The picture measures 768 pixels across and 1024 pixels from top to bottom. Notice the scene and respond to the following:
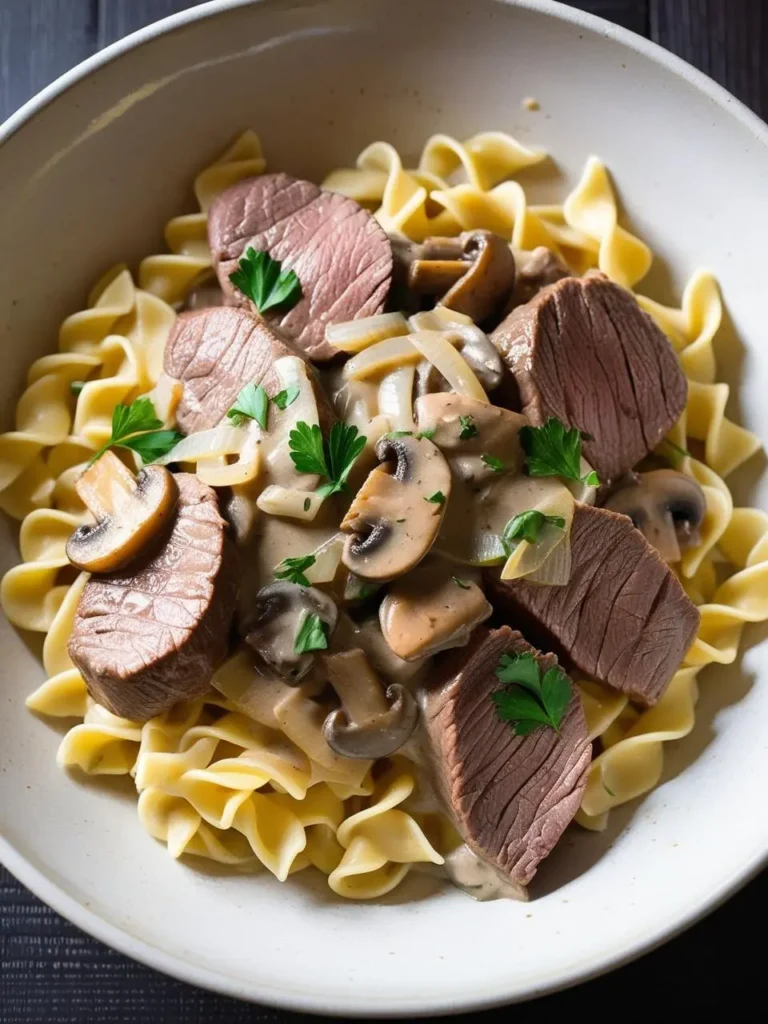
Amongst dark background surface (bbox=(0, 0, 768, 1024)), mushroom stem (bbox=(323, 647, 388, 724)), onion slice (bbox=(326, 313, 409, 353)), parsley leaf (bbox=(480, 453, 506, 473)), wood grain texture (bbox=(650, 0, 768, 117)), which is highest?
wood grain texture (bbox=(650, 0, 768, 117))

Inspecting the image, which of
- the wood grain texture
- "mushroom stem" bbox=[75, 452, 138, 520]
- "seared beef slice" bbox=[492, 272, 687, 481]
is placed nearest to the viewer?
"mushroom stem" bbox=[75, 452, 138, 520]

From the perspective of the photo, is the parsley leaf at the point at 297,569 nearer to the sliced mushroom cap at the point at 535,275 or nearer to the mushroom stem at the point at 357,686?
the mushroom stem at the point at 357,686

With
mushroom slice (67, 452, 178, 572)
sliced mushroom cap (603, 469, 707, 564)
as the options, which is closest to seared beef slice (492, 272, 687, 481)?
sliced mushroom cap (603, 469, 707, 564)

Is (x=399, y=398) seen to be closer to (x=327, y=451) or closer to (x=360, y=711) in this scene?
(x=327, y=451)

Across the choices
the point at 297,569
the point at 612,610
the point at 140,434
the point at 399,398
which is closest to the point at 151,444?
the point at 140,434

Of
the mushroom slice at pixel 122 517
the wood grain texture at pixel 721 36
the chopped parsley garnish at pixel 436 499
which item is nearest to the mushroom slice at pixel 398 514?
the chopped parsley garnish at pixel 436 499

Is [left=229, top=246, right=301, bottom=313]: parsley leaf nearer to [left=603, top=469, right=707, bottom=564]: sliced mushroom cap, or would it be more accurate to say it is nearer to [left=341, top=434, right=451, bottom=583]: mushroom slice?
[left=341, top=434, right=451, bottom=583]: mushroom slice

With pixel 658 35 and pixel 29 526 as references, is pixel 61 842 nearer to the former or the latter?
pixel 29 526

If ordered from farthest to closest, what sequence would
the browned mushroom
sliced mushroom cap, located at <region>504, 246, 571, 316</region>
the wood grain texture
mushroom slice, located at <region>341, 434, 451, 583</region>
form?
the wood grain texture < sliced mushroom cap, located at <region>504, 246, 571, 316</region> < the browned mushroom < mushroom slice, located at <region>341, 434, 451, 583</region>
